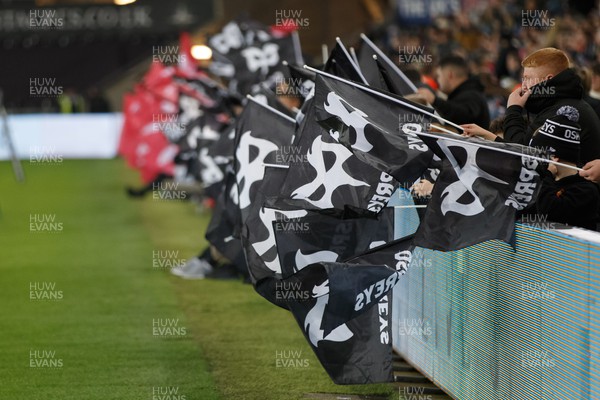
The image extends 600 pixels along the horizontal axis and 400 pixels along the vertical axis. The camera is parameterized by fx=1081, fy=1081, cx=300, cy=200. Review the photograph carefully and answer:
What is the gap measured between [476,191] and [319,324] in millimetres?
1319

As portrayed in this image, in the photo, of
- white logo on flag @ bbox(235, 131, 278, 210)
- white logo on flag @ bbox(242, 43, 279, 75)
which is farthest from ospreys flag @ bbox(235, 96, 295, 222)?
white logo on flag @ bbox(242, 43, 279, 75)

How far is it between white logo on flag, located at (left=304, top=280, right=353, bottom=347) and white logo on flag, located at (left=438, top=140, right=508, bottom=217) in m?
0.84

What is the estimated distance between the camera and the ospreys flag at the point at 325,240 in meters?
7.20

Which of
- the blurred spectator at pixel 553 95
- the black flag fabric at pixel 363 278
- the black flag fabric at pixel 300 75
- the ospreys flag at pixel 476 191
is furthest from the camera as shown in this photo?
the black flag fabric at pixel 300 75

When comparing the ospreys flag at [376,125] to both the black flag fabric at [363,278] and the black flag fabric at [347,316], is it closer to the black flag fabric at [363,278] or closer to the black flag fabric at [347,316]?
the black flag fabric at [363,278]

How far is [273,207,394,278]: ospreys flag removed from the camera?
7203 mm

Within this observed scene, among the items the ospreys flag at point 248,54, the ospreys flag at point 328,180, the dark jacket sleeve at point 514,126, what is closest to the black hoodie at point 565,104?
the dark jacket sleeve at point 514,126

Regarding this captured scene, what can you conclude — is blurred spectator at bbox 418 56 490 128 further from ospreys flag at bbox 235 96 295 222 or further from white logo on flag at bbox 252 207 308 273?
white logo on flag at bbox 252 207 308 273

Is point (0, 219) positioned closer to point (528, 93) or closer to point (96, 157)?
point (528, 93)

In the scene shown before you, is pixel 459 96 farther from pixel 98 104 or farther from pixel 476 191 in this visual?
pixel 98 104

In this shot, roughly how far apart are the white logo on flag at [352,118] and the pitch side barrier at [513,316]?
96 cm

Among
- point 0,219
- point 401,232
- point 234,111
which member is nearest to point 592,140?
point 401,232

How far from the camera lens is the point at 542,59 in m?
6.68

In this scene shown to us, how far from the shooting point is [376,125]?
6488 millimetres
